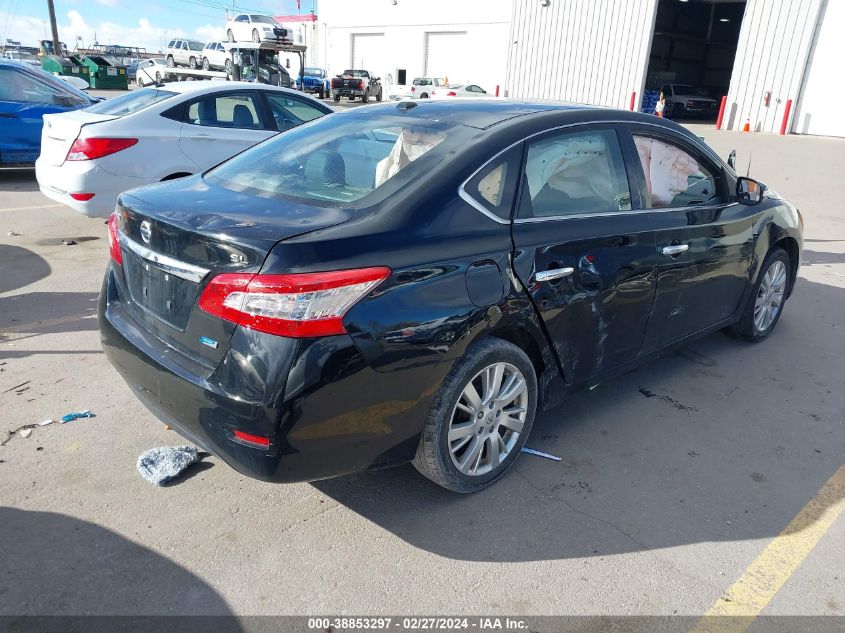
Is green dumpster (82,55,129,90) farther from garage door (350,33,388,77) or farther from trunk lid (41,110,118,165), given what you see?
trunk lid (41,110,118,165)

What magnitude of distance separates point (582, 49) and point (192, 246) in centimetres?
2921

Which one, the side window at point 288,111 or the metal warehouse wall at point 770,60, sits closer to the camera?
the side window at point 288,111

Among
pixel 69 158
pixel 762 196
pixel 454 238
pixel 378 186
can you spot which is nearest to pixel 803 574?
pixel 454 238

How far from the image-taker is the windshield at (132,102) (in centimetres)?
696

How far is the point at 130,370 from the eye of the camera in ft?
9.33

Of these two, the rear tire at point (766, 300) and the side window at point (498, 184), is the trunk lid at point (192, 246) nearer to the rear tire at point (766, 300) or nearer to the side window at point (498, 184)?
the side window at point (498, 184)

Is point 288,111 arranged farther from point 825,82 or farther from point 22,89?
point 825,82

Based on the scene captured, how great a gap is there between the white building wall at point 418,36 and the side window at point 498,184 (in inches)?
1387

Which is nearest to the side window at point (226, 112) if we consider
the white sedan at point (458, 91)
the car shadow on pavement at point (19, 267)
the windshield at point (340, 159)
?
the car shadow on pavement at point (19, 267)

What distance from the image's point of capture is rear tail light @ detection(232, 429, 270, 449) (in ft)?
7.76

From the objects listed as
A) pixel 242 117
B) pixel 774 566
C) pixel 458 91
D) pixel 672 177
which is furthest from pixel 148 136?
pixel 458 91

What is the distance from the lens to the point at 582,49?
28359 mm

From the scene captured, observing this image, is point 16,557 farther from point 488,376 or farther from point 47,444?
point 488,376

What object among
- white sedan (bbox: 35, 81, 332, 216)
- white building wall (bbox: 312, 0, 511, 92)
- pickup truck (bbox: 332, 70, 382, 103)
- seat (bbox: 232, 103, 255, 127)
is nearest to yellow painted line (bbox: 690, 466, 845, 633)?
white sedan (bbox: 35, 81, 332, 216)
